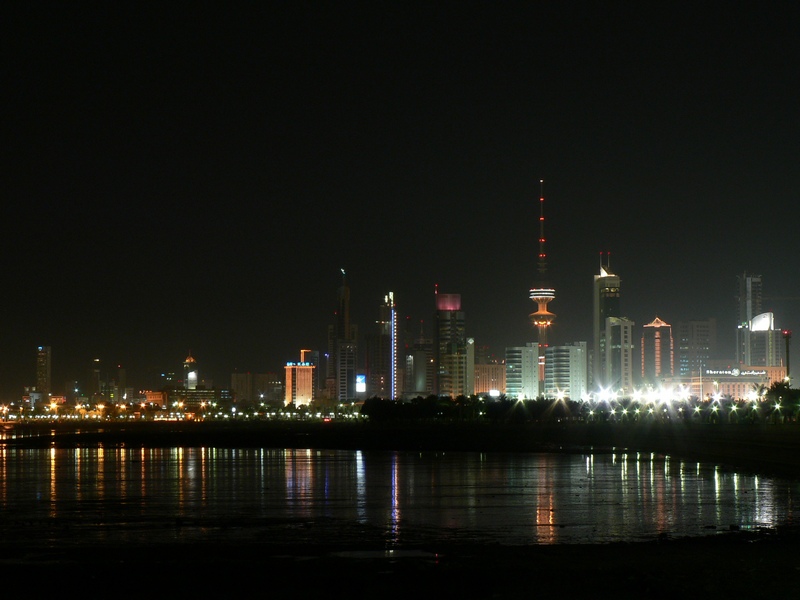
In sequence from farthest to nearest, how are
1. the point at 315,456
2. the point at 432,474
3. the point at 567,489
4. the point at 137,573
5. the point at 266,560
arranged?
the point at 315,456, the point at 432,474, the point at 567,489, the point at 266,560, the point at 137,573

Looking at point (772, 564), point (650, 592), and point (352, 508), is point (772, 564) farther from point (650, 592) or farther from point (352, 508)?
point (352, 508)

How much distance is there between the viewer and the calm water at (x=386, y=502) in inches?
947

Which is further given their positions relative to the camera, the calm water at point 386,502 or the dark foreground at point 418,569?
the calm water at point 386,502

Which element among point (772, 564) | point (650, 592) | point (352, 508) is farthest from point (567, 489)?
point (650, 592)

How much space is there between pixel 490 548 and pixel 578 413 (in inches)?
5871

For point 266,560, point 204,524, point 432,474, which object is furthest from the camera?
point 432,474

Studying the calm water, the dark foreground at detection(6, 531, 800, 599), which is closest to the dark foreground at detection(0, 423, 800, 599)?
the dark foreground at detection(6, 531, 800, 599)

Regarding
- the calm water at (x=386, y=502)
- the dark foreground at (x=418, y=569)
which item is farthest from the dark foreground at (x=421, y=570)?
the calm water at (x=386, y=502)

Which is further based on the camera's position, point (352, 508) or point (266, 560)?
point (352, 508)

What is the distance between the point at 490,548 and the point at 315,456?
147 feet

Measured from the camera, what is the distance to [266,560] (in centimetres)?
1980

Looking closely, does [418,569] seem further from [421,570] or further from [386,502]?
[386,502]

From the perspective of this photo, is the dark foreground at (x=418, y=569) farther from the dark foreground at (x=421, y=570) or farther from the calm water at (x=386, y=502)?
the calm water at (x=386, y=502)

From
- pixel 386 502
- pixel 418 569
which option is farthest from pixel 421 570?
pixel 386 502
